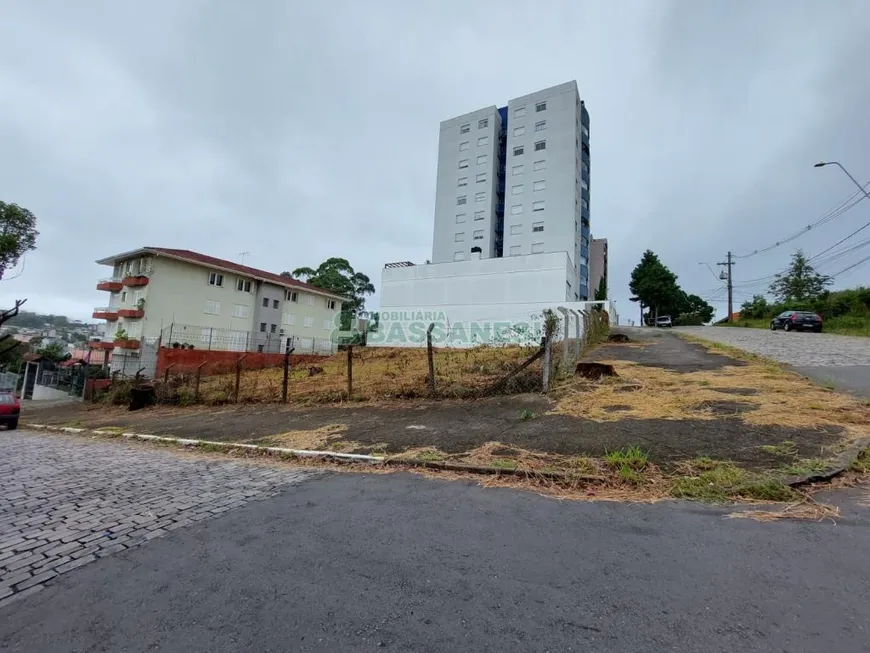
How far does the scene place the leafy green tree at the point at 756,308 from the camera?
43.2 metres

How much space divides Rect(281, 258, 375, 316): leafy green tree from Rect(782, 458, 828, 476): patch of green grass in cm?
4550

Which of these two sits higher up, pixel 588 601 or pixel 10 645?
pixel 588 601

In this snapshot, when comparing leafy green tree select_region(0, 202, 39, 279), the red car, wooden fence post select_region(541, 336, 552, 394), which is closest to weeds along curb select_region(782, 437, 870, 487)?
wooden fence post select_region(541, 336, 552, 394)

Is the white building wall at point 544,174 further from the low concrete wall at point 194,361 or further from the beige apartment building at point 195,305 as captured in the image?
the low concrete wall at point 194,361

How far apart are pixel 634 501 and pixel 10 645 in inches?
154

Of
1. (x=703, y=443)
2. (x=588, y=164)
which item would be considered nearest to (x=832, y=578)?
(x=703, y=443)

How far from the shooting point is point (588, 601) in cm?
200

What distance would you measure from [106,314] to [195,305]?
6.90m

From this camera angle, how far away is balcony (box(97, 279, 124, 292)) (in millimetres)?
31411

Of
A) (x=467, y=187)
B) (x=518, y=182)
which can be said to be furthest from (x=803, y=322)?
(x=467, y=187)

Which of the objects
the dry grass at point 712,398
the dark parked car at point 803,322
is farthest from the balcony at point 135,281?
the dark parked car at point 803,322

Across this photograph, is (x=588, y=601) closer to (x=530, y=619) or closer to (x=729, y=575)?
(x=530, y=619)

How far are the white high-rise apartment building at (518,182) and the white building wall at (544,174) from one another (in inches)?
4.2

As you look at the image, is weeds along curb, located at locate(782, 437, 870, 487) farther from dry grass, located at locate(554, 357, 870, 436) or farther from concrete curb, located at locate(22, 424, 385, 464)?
concrete curb, located at locate(22, 424, 385, 464)
